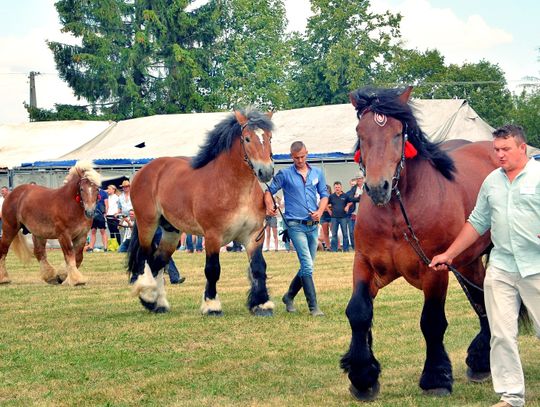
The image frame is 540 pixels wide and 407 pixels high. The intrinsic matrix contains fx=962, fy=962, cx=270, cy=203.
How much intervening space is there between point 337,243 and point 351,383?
18.5 m

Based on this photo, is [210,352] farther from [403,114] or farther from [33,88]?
[33,88]

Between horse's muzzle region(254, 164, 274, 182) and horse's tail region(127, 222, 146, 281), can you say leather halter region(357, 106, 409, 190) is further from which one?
horse's tail region(127, 222, 146, 281)

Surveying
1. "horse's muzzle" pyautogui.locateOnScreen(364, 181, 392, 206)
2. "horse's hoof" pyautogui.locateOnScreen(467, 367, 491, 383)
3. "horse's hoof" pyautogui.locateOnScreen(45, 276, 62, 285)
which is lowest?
"horse's hoof" pyautogui.locateOnScreen(45, 276, 62, 285)

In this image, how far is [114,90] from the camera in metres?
57.9

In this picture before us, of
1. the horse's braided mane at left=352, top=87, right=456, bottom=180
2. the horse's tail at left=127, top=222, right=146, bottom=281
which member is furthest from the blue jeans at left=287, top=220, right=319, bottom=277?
the horse's braided mane at left=352, top=87, right=456, bottom=180

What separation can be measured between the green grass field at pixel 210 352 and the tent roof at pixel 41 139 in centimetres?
2229

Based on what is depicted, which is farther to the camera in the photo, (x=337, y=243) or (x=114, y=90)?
(x=114, y=90)

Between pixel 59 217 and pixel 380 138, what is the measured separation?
38.9 ft

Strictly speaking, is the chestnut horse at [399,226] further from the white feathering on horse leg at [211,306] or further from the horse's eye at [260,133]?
the white feathering on horse leg at [211,306]

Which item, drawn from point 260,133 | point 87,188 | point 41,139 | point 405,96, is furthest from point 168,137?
point 405,96

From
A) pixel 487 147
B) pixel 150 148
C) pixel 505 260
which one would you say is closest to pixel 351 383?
pixel 505 260

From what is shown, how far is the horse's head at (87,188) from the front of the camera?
672 inches

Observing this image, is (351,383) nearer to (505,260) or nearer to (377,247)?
(377,247)

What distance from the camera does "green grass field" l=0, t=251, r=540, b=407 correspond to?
7.11 metres
